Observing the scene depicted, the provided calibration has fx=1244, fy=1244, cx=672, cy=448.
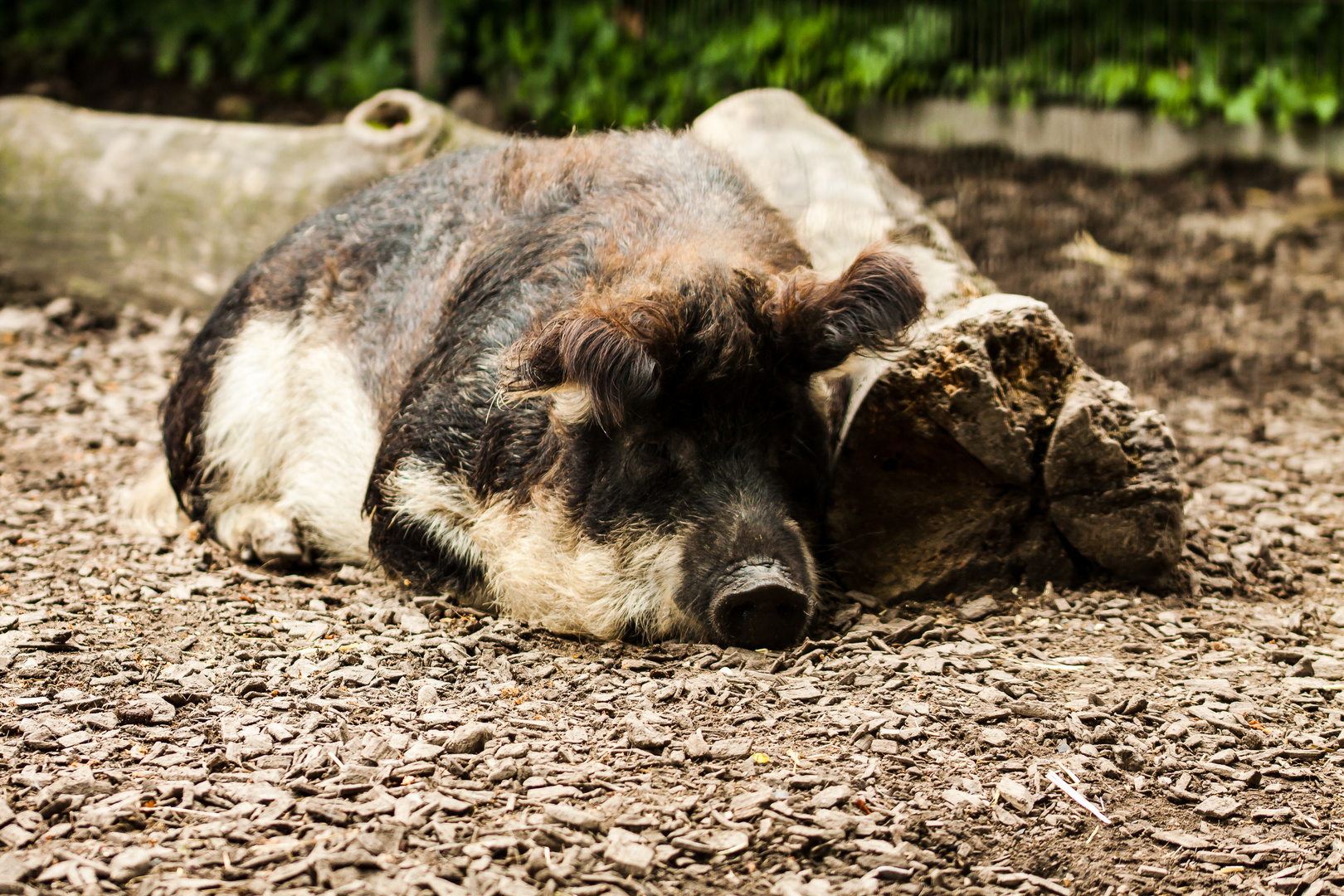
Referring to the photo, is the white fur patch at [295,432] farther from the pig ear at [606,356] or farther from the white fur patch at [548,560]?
the pig ear at [606,356]

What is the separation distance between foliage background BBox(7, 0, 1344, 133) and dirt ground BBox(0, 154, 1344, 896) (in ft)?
17.0

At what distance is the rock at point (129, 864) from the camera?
7.64 ft

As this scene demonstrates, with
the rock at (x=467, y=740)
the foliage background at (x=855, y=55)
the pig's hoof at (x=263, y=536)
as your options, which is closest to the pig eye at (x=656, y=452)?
the rock at (x=467, y=740)

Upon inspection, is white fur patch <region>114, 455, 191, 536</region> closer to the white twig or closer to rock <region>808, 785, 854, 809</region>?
rock <region>808, 785, 854, 809</region>

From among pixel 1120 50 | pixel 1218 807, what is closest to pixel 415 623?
pixel 1218 807

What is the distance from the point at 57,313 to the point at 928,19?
642cm

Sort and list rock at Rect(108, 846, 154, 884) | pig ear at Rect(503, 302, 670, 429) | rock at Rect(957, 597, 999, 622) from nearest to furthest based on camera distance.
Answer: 1. rock at Rect(108, 846, 154, 884)
2. pig ear at Rect(503, 302, 670, 429)
3. rock at Rect(957, 597, 999, 622)

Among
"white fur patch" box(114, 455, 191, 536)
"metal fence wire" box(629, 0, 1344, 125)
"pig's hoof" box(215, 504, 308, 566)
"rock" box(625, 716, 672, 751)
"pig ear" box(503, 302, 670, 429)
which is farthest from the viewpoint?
"metal fence wire" box(629, 0, 1344, 125)

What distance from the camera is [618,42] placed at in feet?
32.7

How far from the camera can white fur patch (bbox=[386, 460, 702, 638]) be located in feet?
12.3

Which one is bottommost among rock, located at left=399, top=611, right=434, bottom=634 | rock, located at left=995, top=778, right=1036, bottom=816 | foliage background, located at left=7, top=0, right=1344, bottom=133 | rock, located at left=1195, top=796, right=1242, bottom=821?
rock, located at left=399, top=611, right=434, bottom=634

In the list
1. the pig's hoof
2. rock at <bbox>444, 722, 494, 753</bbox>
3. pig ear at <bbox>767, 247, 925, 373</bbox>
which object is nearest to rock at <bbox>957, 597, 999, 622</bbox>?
pig ear at <bbox>767, 247, 925, 373</bbox>

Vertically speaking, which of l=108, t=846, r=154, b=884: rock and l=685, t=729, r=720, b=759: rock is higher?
l=108, t=846, r=154, b=884: rock

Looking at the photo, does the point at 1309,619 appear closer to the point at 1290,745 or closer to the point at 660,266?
the point at 1290,745
